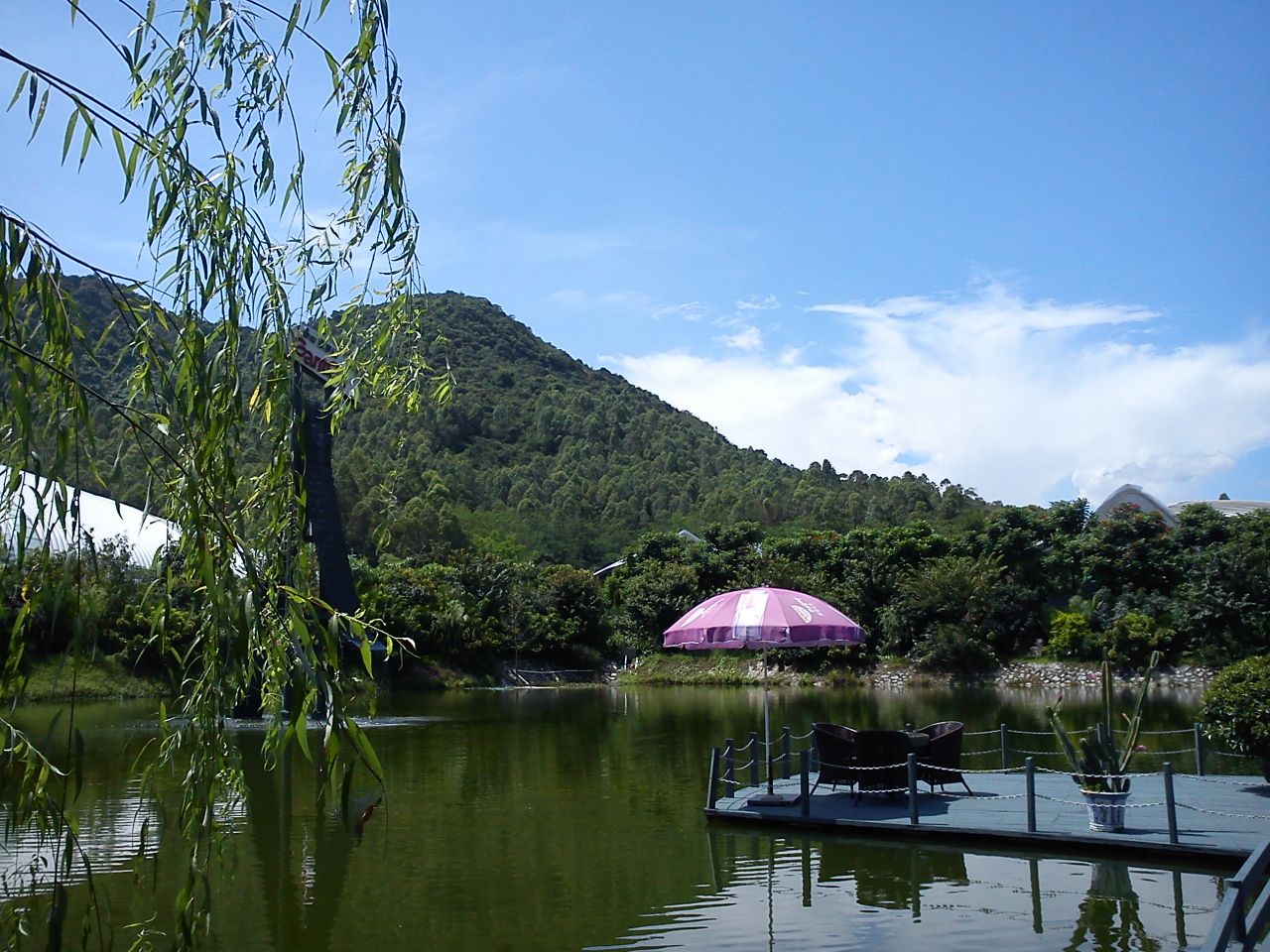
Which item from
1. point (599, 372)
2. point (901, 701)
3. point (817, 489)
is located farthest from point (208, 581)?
point (599, 372)

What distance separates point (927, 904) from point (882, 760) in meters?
3.14

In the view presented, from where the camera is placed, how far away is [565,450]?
A: 287 ft

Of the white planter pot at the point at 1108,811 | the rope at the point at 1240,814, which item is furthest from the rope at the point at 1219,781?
the white planter pot at the point at 1108,811

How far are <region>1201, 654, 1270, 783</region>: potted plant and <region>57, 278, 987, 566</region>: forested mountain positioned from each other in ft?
99.0

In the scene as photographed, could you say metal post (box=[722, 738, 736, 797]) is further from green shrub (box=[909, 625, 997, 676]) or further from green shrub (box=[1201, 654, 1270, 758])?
green shrub (box=[909, 625, 997, 676])

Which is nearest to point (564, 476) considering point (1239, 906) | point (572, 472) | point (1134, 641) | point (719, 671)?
point (572, 472)

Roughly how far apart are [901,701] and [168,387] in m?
25.7

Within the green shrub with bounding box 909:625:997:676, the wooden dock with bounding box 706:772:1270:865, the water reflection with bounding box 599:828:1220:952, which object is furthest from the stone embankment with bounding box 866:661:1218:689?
the water reflection with bounding box 599:828:1220:952

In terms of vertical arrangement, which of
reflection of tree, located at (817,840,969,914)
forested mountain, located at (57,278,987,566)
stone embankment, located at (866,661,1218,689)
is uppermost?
forested mountain, located at (57,278,987,566)

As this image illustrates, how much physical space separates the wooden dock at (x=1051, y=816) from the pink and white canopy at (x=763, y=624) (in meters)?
1.50

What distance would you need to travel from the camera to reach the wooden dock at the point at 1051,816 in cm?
850

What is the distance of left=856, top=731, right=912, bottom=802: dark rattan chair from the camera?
10641 millimetres

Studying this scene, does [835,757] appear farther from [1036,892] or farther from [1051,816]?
[1036,892]

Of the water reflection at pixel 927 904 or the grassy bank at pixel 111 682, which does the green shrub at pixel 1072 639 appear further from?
the water reflection at pixel 927 904
